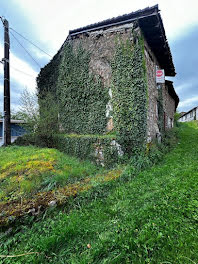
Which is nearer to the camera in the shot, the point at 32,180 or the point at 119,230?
the point at 119,230

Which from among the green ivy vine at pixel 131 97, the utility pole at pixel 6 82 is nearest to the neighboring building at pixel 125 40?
the green ivy vine at pixel 131 97

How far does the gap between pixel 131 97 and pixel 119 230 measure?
4129 millimetres

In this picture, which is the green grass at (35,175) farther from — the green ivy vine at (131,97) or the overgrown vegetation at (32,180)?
the green ivy vine at (131,97)

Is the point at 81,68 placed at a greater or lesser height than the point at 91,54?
lesser

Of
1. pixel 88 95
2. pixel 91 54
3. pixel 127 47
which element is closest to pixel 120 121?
pixel 88 95

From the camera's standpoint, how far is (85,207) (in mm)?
2662

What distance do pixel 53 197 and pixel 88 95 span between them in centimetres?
472

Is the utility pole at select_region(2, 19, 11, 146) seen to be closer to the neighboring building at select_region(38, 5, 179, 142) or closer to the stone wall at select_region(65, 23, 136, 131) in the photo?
the neighboring building at select_region(38, 5, 179, 142)

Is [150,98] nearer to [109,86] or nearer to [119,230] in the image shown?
[109,86]

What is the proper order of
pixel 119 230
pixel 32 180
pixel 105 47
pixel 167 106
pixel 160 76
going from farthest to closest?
pixel 167 106 < pixel 160 76 < pixel 105 47 < pixel 32 180 < pixel 119 230

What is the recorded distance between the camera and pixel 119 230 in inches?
75.2

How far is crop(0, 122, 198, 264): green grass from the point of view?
1.55 metres

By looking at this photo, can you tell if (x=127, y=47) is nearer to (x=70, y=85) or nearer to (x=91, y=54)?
(x=91, y=54)

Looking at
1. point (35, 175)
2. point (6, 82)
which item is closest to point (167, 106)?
point (35, 175)
